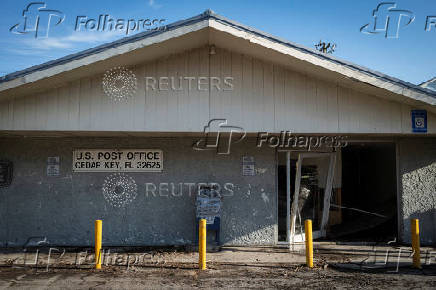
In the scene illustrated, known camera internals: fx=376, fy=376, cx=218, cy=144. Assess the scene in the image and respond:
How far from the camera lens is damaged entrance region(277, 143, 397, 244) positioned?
30.0ft

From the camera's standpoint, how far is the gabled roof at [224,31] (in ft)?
23.5

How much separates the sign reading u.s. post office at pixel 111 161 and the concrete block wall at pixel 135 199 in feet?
0.41

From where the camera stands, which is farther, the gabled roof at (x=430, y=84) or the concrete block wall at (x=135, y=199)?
the gabled roof at (x=430, y=84)

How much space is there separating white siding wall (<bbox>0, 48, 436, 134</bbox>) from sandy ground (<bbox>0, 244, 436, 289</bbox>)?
2.66 metres

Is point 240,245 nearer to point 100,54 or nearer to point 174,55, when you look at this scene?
point 174,55

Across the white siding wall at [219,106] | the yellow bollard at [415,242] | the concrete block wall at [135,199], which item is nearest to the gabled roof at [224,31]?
the white siding wall at [219,106]

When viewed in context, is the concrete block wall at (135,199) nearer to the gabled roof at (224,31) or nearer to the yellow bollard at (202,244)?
the yellow bollard at (202,244)

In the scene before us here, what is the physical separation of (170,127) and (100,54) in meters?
1.97

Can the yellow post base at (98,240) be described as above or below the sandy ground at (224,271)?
above

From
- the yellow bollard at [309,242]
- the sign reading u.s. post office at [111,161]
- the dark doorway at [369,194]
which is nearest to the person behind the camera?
the yellow bollard at [309,242]

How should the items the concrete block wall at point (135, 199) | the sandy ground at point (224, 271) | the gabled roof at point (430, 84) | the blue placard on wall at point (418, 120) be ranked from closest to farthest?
1. the sandy ground at point (224, 271)
2. the blue placard on wall at point (418, 120)
3. the concrete block wall at point (135, 199)
4. the gabled roof at point (430, 84)

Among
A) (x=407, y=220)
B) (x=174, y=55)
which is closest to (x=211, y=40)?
(x=174, y=55)

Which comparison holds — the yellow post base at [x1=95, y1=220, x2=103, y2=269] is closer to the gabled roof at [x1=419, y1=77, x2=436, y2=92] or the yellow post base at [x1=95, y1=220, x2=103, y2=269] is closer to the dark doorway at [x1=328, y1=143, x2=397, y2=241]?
the dark doorway at [x1=328, y1=143, x2=397, y2=241]

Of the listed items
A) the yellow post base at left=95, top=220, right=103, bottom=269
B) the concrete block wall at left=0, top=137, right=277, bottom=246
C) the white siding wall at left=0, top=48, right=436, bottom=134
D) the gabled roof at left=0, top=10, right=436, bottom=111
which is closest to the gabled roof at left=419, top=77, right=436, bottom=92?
the white siding wall at left=0, top=48, right=436, bottom=134
